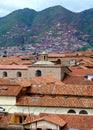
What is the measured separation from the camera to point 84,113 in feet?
111

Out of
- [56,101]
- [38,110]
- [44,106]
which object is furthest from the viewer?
[56,101]

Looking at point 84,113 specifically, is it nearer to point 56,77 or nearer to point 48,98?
point 48,98

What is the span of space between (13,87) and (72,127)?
8857 millimetres

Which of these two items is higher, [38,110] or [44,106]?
[44,106]

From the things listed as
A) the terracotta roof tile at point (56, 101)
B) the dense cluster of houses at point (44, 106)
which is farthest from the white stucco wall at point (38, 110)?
the terracotta roof tile at point (56, 101)

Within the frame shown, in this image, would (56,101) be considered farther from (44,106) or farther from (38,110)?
(38,110)

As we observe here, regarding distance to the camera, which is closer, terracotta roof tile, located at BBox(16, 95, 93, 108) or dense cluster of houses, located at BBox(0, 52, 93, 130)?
dense cluster of houses, located at BBox(0, 52, 93, 130)

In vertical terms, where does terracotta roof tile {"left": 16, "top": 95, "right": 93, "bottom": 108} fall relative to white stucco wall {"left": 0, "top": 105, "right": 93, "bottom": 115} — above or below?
above

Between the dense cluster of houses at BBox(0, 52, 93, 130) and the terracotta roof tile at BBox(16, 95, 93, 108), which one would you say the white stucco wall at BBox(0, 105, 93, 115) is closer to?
the dense cluster of houses at BBox(0, 52, 93, 130)

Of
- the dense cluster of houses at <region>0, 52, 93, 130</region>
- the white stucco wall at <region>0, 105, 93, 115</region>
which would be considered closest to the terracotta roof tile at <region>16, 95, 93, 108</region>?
the dense cluster of houses at <region>0, 52, 93, 130</region>

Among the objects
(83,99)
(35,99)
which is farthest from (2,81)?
(83,99)

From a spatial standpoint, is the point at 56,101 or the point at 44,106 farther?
the point at 56,101

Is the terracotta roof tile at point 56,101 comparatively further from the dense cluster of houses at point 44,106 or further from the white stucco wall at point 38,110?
the white stucco wall at point 38,110

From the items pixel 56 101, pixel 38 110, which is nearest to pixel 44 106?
pixel 38 110
